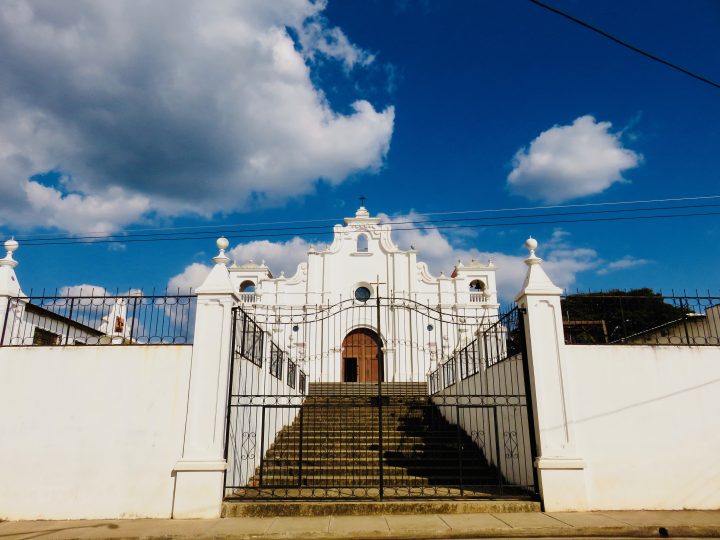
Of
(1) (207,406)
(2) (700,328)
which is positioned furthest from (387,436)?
(2) (700,328)

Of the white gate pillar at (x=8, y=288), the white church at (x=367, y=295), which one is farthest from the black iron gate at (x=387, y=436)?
the white church at (x=367, y=295)

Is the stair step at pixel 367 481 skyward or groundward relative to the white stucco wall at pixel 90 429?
groundward

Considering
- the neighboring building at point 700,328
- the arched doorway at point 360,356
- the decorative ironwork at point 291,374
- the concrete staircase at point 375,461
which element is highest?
the arched doorway at point 360,356

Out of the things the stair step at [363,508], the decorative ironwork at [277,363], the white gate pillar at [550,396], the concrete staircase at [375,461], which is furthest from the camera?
the decorative ironwork at [277,363]

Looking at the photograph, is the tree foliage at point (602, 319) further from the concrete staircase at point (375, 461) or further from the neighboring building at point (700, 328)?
the concrete staircase at point (375, 461)

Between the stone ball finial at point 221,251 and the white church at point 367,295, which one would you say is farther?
the white church at point 367,295

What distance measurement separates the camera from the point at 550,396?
7.03m

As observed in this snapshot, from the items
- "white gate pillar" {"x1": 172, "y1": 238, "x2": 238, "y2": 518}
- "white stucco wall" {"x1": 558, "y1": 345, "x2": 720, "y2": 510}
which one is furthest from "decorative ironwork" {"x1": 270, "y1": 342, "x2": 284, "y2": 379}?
"white stucco wall" {"x1": 558, "y1": 345, "x2": 720, "y2": 510}

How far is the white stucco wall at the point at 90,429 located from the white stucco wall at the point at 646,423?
19.4 feet

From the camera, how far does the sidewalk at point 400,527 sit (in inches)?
221

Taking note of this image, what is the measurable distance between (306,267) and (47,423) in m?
19.7

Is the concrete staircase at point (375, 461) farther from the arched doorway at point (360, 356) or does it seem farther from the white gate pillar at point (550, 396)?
the arched doorway at point (360, 356)

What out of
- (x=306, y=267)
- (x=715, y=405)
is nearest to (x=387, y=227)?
(x=306, y=267)

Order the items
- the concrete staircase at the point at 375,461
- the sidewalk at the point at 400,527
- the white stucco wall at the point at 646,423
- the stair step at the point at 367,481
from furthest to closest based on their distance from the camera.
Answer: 1. the stair step at the point at 367,481
2. the concrete staircase at the point at 375,461
3. the white stucco wall at the point at 646,423
4. the sidewalk at the point at 400,527
